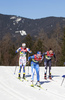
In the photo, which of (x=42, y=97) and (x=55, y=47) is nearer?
(x=42, y=97)

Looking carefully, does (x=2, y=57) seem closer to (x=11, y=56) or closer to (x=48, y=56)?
(x=11, y=56)

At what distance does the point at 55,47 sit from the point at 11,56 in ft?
61.4

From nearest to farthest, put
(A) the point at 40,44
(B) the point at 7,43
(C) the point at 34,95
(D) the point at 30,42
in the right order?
1. (C) the point at 34,95
2. (A) the point at 40,44
3. (D) the point at 30,42
4. (B) the point at 7,43

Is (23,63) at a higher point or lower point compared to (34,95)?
higher

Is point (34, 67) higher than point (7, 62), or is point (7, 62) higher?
point (34, 67)

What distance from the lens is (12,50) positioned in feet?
244

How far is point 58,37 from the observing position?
65.5 meters

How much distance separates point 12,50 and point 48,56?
211 feet

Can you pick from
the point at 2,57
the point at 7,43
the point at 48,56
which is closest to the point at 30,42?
the point at 2,57

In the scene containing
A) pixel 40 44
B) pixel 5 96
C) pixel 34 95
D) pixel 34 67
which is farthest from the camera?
pixel 40 44

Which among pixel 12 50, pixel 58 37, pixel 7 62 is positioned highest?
pixel 58 37

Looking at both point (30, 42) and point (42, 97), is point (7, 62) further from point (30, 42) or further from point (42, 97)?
point (42, 97)

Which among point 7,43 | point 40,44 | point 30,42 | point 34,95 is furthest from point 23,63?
point 7,43

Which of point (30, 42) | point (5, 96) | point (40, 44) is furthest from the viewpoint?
point (30, 42)
